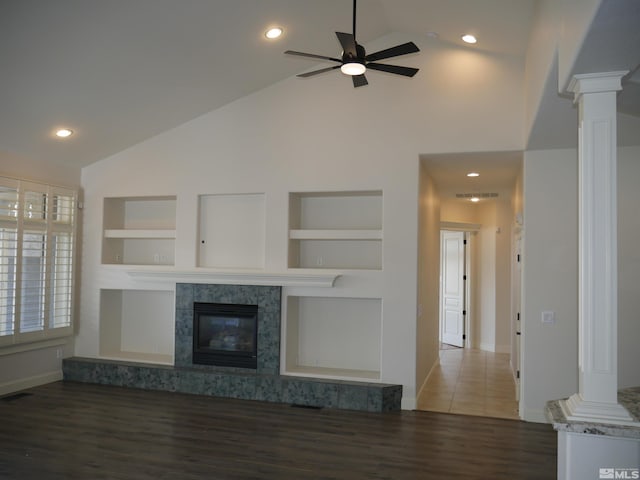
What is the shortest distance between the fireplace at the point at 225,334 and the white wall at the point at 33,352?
2.00m

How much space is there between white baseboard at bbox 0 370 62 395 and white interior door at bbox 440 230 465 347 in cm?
737

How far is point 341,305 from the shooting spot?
6.98 m

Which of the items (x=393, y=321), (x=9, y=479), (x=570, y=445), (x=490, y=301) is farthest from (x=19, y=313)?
(x=490, y=301)

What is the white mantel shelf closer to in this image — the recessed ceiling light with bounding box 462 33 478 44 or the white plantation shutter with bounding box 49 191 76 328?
the white plantation shutter with bounding box 49 191 76 328

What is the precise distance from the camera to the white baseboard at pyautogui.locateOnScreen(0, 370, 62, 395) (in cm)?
644

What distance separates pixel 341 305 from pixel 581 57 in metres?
4.72

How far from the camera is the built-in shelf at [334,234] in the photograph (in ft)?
21.0

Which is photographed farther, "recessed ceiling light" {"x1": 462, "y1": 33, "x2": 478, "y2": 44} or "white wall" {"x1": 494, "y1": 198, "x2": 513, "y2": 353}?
"white wall" {"x1": 494, "y1": 198, "x2": 513, "y2": 353}

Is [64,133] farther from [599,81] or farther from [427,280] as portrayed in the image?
[599,81]

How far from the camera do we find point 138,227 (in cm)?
785

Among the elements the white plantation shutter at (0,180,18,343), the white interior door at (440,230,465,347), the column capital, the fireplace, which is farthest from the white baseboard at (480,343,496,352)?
the white plantation shutter at (0,180,18,343)

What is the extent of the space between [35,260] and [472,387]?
19.8ft

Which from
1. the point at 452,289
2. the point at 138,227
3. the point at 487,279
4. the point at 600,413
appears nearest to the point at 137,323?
the point at 138,227

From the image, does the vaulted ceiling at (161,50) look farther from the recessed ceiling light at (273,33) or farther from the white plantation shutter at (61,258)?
the white plantation shutter at (61,258)
